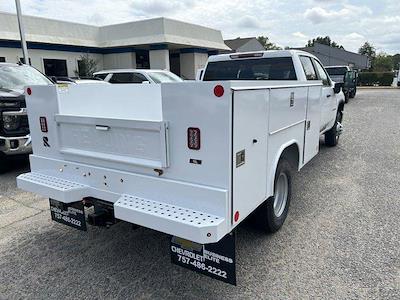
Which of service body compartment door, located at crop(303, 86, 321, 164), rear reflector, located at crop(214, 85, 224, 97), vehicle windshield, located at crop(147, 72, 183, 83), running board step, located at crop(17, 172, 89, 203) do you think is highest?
rear reflector, located at crop(214, 85, 224, 97)

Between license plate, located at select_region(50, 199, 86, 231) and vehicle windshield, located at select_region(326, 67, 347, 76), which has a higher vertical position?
vehicle windshield, located at select_region(326, 67, 347, 76)

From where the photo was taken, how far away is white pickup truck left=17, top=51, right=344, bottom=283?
7.92 ft

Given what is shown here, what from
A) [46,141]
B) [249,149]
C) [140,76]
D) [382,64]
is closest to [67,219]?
[46,141]

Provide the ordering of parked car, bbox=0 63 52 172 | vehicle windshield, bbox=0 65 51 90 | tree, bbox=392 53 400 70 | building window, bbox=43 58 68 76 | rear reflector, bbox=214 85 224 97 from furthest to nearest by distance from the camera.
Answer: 1. tree, bbox=392 53 400 70
2. building window, bbox=43 58 68 76
3. vehicle windshield, bbox=0 65 51 90
4. parked car, bbox=0 63 52 172
5. rear reflector, bbox=214 85 224 97

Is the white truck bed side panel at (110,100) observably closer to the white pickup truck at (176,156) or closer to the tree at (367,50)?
the white pickup truck at (176,156)

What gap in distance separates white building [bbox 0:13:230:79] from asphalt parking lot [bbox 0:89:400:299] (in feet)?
74.2

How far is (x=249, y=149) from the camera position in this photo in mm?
2631

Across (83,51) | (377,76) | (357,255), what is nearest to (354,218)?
(357,255)

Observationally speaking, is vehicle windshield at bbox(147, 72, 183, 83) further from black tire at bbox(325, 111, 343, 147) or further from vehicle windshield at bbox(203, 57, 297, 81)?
vehicle windshield at bbox(203, 57, 297, 81)

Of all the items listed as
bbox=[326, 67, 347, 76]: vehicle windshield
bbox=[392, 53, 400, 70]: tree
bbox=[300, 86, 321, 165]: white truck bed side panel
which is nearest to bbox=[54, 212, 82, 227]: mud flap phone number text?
bbox=[300, 86, 321, 165]: white truck bed side panel

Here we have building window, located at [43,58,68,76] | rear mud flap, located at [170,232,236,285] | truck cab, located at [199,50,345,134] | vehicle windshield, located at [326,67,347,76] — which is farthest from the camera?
building window, located at [43,58,68,76]

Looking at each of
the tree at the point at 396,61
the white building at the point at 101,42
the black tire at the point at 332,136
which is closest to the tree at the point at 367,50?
the tree at the point at 396,61

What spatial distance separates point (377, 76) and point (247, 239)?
155ft

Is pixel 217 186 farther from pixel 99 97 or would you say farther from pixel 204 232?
pixel 99 97
